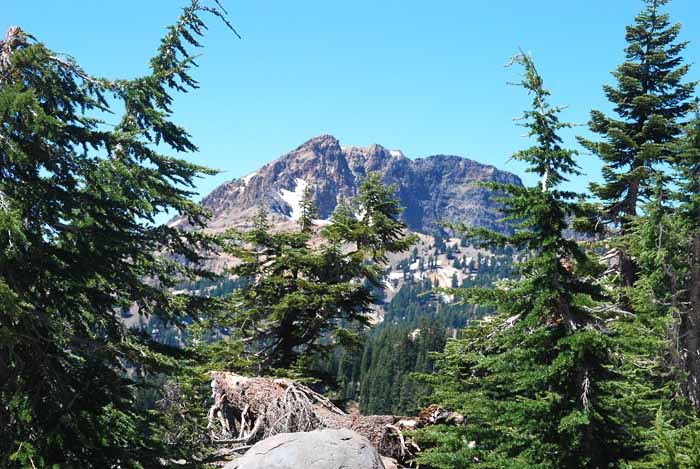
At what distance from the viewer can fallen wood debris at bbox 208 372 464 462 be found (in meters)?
13.7

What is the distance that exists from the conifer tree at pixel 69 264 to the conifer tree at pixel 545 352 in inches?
226

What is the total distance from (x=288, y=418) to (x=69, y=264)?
692 centimetres

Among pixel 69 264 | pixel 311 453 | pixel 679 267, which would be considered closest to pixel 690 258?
pixel 679 267

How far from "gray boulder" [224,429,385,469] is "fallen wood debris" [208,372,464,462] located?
2.75m

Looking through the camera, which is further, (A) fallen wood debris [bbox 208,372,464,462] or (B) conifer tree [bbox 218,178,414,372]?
(B) conifer tree [bbox 218,178,414,372]

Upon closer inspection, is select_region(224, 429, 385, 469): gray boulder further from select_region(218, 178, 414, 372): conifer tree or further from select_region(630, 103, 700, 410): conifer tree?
select_region(218, 178, 414, 372): conifer tree

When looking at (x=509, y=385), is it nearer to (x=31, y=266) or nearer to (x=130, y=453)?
(x=130, y=453)

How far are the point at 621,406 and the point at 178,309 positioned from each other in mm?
8348

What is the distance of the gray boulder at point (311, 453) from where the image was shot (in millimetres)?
9789

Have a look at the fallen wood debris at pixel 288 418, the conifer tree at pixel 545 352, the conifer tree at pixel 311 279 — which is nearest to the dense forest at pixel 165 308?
the conifer tree at pixel 545 352

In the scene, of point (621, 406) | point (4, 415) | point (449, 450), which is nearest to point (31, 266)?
point (4, 415)

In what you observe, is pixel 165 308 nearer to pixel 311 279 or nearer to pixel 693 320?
pixel 311 279

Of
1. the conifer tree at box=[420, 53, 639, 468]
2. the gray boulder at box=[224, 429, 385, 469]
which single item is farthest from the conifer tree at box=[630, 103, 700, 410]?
the gray boulder at box=[224, 429, 385, 469]

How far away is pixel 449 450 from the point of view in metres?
9.67
